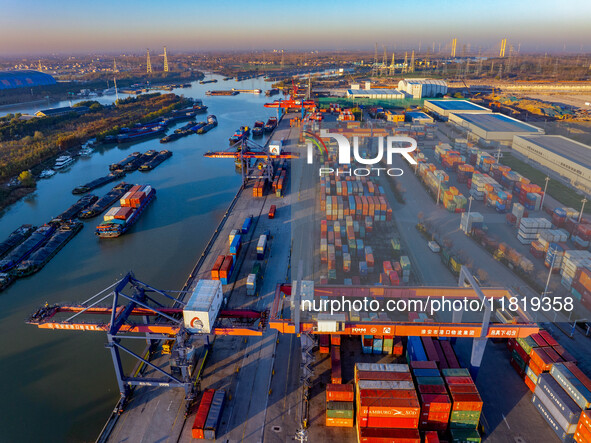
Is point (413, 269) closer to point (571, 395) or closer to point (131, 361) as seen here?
point (571, 395)

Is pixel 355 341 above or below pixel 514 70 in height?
below

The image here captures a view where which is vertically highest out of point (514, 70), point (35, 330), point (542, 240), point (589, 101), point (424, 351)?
point (514, 70)

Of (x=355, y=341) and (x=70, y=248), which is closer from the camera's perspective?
(x=355, y=341)

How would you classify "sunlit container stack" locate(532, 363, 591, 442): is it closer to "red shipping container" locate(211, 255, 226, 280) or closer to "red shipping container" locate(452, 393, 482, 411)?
"red shipping container" locate(452, 393, 482, 411)

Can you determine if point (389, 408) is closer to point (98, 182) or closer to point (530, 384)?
point (530, 384)

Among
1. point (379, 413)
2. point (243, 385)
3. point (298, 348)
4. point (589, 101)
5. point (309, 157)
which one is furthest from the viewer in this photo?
point (589, 101)

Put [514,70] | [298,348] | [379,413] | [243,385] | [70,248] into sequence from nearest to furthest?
[379,413] → [243,385] → [298,348] → [70,248] → [514,70]

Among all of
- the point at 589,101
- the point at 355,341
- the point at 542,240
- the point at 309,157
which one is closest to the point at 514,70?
the point at 589,101

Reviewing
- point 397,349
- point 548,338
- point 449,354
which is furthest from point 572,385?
point 397,349
